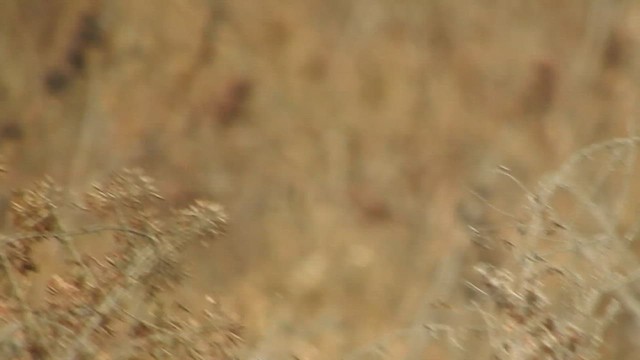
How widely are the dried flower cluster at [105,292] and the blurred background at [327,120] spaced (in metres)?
0.27

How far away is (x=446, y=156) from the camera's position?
1202 millimetres

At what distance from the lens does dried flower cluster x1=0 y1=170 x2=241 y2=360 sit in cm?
79

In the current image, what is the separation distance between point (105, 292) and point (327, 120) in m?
0.51

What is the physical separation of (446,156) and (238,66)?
348 mm

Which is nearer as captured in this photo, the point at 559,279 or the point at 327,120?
the point at 559,279

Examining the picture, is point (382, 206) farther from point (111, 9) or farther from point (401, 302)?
point (111, 9)

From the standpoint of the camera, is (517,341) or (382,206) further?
(382,206)

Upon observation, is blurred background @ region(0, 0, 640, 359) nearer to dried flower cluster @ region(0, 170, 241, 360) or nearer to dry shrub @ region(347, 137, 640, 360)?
dry shrub @ region(347, 137, 640, 360)

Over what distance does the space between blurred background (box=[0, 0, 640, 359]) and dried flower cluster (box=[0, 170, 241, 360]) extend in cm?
27

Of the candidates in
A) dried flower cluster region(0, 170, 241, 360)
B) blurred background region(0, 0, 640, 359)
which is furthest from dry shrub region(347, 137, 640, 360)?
dried flower cluster region(0, 170, 241, 360)

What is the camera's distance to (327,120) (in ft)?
4.02

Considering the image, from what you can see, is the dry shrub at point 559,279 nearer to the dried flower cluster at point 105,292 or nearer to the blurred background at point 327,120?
the blurred background at point 327,120

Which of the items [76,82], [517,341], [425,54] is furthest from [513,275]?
[76,82]

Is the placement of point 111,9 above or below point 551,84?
below
